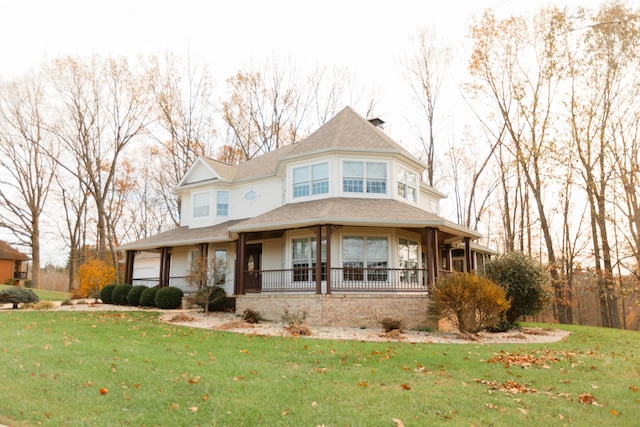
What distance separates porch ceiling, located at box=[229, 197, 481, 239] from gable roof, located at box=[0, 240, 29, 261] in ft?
116

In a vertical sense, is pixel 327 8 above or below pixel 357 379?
above

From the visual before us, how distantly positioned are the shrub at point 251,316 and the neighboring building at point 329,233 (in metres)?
0.36

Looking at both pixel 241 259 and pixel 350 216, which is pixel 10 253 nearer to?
pixel 241 259

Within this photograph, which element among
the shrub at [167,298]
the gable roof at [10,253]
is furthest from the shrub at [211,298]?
the gable roof at [10,253]

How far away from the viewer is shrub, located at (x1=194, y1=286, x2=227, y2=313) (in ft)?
57.9

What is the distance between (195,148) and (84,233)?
14.5 meters

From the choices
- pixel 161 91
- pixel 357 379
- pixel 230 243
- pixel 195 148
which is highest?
pixel 161 91

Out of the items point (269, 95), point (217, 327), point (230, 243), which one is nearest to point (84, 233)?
point (269, 95)

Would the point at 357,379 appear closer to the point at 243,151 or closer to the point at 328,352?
the point at 328,352

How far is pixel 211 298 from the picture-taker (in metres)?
18.3

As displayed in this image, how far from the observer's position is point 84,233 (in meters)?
38.8

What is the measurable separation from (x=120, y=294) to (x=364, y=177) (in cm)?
1302

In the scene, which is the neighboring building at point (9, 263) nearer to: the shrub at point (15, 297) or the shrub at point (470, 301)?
the shrub at point (15, 297)

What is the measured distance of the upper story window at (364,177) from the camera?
17.8m
